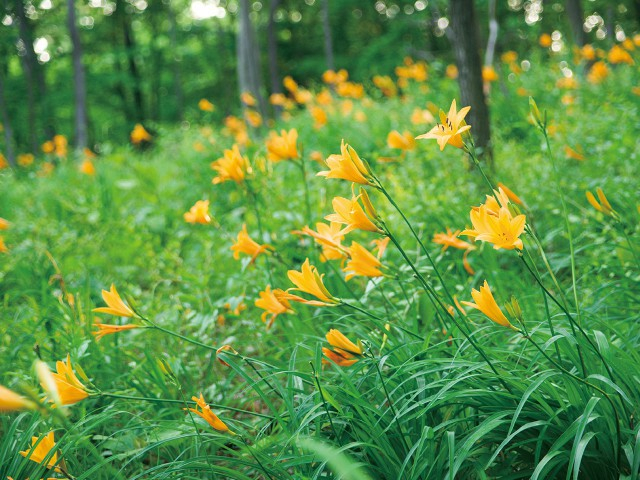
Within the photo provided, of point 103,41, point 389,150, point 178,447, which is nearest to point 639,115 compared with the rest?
point 389,150

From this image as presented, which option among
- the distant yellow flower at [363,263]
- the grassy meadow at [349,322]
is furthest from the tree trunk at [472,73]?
the distant yellow flower at [363,263]

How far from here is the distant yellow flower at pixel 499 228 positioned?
1.26 metres

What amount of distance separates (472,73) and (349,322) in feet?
9.13

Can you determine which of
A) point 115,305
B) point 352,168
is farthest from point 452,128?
point 115,305

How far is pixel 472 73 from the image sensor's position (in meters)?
4.35

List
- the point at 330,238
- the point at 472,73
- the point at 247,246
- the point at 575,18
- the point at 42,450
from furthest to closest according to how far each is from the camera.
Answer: the point at 575,18
the point at 472,73
the point at 247,246
the point at 330,238
the point at 42,450

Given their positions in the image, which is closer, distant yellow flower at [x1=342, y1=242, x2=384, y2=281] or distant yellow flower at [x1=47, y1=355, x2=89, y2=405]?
distant yellow flower at [x1=47, y1=355, x2=89, y2=405]

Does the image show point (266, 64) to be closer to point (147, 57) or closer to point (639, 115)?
point (147, 57)

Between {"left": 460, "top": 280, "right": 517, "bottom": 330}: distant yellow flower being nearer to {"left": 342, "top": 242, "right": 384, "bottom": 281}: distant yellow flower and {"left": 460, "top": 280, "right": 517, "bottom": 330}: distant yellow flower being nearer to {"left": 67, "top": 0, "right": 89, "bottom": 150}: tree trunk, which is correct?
{"left": 342, "top": 242, "right": 384, "bottom": 281}: distant yellow flower

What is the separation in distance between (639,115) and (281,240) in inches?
125

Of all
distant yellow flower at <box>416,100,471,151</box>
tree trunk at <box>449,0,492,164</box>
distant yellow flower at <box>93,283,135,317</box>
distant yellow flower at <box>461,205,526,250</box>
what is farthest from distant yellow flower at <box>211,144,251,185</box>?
tree trunk at <box>449,0,492,164</box>

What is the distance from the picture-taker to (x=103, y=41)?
20500 mm

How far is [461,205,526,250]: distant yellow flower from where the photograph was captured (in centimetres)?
126

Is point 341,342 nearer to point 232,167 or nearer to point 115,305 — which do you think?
point 115,305
